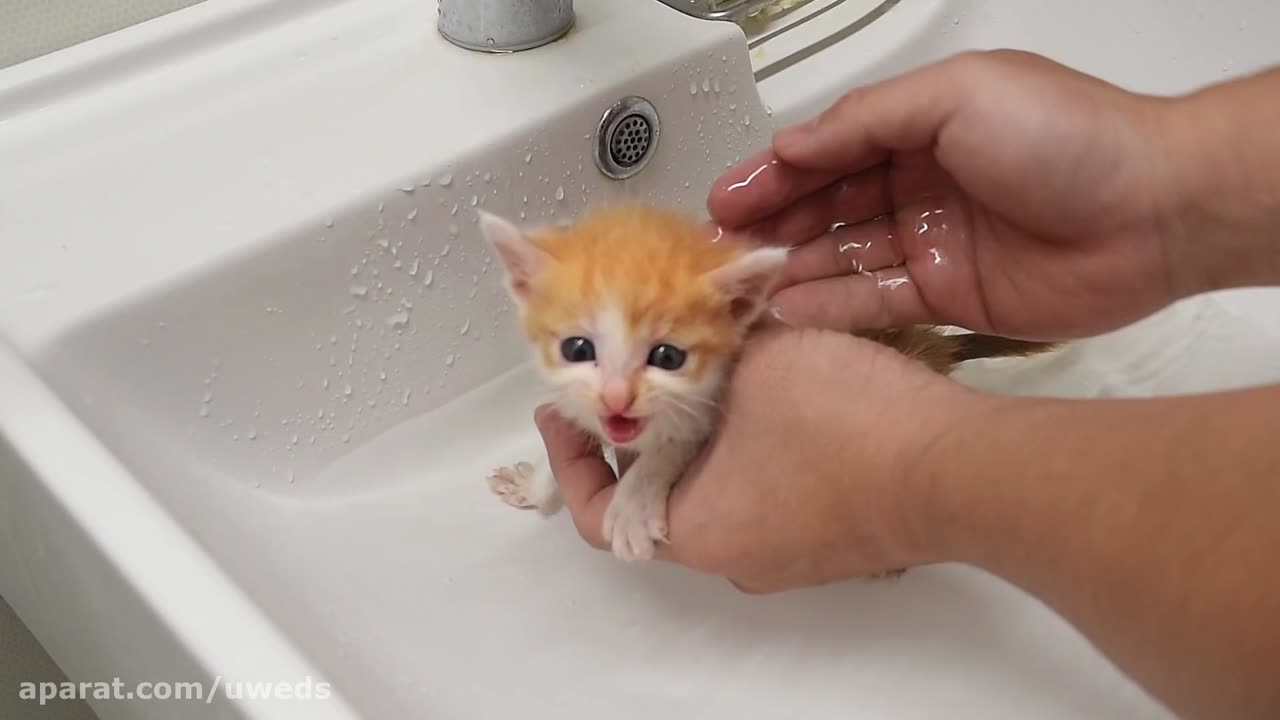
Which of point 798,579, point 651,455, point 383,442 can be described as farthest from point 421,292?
point 798,579

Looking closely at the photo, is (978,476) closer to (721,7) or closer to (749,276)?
(749,276)

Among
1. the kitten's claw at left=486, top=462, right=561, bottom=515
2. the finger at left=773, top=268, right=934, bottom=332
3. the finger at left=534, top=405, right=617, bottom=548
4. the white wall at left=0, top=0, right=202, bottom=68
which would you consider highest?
the white wall at left=0, top=0, right=202, bottom=68

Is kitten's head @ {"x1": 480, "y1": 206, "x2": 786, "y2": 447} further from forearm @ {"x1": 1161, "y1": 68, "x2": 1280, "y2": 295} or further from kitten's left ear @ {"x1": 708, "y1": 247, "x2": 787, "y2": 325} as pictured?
forearm @ {"x1": 1161, "y1": 68, "x2": 1280, "y2": 295}

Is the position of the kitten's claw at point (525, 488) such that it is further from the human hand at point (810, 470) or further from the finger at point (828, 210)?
the finger at point (828, 210)

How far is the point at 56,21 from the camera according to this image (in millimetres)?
895

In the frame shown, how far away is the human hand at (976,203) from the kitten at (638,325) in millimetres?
118

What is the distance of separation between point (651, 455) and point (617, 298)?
6.4 inches

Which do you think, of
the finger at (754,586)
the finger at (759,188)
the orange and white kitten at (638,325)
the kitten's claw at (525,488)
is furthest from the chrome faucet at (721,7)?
the finger at (754,586)

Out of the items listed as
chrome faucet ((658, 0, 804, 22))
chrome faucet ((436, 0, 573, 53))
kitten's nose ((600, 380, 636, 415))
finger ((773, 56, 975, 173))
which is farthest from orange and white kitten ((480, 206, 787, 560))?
chrome faucet ((658, 0, 804, 22))

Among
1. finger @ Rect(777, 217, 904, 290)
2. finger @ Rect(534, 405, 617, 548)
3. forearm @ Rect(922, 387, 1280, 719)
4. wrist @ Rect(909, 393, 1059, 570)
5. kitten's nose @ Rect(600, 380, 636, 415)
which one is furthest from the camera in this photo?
finger @ Rect(777, 217, 904, 290)

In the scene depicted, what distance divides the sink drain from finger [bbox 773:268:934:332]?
0.67ft

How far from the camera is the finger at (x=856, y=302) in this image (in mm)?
906

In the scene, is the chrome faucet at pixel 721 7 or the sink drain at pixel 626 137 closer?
the sink drain at pixel 626 137

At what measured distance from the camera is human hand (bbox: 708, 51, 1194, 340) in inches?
29.3
